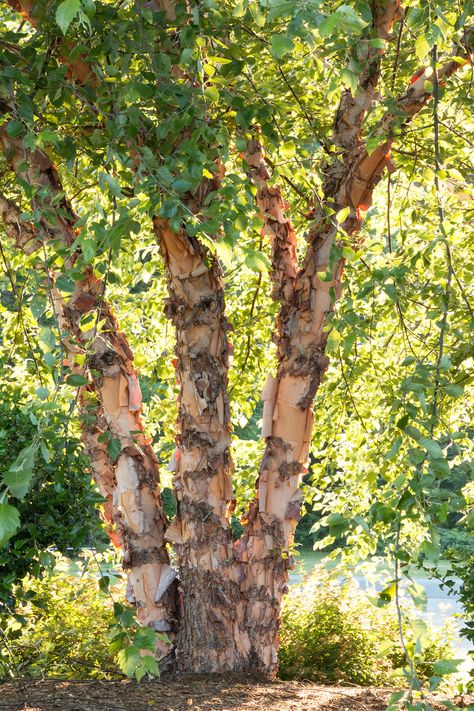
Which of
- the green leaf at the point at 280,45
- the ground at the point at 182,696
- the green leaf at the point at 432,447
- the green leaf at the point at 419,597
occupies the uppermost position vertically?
the green leaf at the point at 280,45

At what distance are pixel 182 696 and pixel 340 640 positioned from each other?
6.52 ft

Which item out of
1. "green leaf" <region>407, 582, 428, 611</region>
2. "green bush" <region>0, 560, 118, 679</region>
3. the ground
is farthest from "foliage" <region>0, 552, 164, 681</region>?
"green leaf" <region>407, 582, 428, 611</region>

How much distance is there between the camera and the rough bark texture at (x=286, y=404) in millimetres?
3801

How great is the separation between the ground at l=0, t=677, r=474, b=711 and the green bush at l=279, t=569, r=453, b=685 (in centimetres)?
102

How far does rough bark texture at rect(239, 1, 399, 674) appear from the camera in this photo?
3.80 metres

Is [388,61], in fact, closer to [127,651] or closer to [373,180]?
[373,180]

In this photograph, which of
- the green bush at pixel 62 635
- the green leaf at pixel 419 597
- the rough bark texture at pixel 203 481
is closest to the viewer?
the green leaf at pixel 419 597

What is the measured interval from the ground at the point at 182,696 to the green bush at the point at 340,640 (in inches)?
40.0

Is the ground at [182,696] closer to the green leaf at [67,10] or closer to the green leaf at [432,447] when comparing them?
the green leaf at [432,447]

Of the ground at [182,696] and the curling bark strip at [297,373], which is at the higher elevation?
the curling bark strip at [297,373]

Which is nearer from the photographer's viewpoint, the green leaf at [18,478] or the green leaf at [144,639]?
the green leaf at [18,478]

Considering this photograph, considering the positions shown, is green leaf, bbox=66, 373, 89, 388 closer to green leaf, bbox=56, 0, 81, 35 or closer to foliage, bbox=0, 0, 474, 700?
foliage, bbox=0, 0, 474, 700

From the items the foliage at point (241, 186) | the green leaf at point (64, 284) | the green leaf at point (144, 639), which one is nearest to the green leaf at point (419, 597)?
the foliage at point (241, 186)

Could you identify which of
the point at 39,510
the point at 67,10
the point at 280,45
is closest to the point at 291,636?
the point at 39,510
